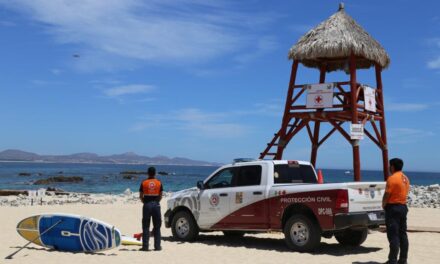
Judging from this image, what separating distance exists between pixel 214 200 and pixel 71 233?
3.38m

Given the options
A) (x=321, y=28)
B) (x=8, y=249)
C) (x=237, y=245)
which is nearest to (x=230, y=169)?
(x=237, y=245)

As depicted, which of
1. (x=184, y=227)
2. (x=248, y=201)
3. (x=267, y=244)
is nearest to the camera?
(x=248, y=201)

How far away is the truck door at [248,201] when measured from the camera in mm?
13062

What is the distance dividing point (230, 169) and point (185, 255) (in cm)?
274

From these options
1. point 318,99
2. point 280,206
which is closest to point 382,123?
point 318,99

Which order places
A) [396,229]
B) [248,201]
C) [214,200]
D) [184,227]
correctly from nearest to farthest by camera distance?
[396,229], [248,201], [214,200], [184,227]

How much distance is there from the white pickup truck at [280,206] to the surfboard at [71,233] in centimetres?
273

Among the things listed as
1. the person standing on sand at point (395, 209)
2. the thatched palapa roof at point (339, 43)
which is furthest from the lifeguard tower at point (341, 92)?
the person standing on sand at point (395, 209)

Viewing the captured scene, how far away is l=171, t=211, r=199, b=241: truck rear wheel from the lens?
1427cm

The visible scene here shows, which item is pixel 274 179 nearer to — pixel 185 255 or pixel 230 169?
pixel 230 169

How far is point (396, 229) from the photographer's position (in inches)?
406

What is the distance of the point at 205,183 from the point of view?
14.2m

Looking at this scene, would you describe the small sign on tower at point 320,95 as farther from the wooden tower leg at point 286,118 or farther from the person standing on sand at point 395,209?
the person standing on sand at point 395,209

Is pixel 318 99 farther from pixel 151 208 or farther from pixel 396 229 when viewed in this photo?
pixel 396 229
